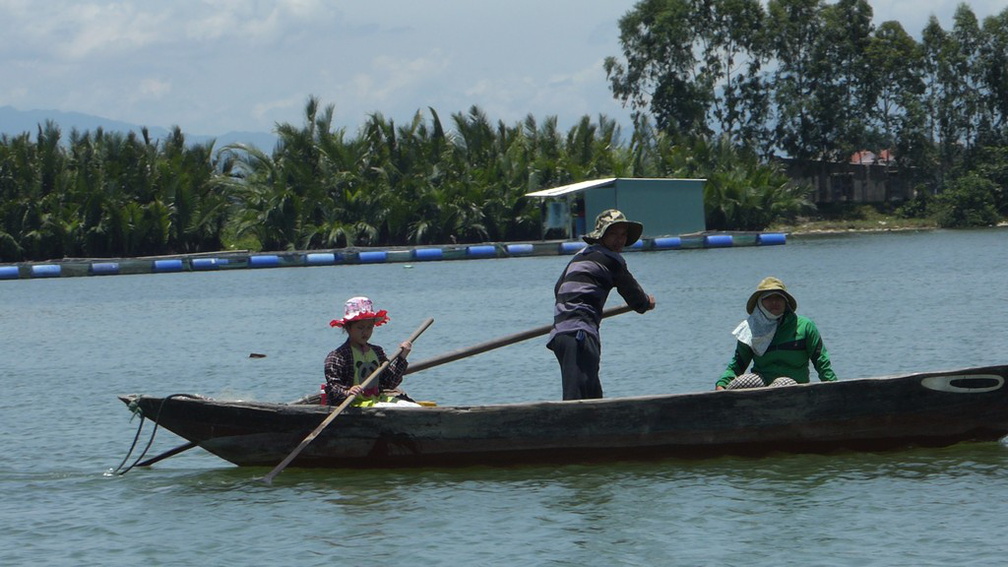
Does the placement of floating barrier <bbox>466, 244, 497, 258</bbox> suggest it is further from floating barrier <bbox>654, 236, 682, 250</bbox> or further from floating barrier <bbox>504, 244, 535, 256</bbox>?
floating barrier <bbox>654, 236, 682, 250</bbox>

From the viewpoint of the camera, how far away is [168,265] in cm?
4359

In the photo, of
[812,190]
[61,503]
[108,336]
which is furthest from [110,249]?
[61,503]

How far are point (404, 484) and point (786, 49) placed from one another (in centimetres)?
5317

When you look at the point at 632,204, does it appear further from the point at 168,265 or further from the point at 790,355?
the point at 790,355

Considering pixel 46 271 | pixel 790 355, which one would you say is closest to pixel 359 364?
pixel 790 355

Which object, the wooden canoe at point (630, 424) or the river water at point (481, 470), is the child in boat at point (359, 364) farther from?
the river water at point (481, 470)

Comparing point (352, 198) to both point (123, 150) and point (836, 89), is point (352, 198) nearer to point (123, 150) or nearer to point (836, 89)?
point (123, 150)

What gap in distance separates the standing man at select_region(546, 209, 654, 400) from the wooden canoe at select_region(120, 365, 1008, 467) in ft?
1.19

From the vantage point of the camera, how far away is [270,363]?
Result: 19.8 meters

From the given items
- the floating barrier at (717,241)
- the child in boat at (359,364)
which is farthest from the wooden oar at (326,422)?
the floating barrier at (717,241)

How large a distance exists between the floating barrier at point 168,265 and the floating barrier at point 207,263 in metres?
0.43

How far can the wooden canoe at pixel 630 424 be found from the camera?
9617 millimetres

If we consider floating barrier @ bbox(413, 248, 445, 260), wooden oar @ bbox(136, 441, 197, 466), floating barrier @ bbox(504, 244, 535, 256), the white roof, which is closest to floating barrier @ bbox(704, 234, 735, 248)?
the white roof

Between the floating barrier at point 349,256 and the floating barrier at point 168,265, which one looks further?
the floating barrier at point 168,265
